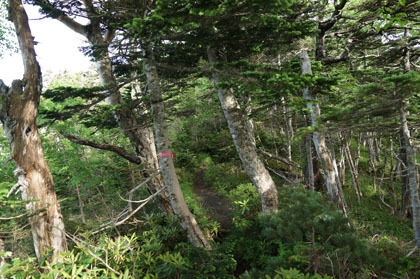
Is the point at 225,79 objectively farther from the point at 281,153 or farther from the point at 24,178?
the point at 281,153

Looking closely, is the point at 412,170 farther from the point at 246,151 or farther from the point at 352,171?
the point at 352,171

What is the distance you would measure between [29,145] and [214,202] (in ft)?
28.0

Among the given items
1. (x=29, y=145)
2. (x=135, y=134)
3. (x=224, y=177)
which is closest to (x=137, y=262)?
(x=29, y=145)

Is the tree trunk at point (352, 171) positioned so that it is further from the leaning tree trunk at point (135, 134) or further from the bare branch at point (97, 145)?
the bare branch at point (97, 145)

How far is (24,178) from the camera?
162 inches

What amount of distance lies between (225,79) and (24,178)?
4568mm

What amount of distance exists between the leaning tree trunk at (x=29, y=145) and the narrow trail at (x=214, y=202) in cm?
516

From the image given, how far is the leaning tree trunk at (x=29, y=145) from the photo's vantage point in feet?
13.5

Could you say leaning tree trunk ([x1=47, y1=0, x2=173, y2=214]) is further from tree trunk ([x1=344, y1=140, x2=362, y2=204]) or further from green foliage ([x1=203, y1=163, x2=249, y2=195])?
tree trunk ([x1=344, y1=140, x2=362, y2=204])

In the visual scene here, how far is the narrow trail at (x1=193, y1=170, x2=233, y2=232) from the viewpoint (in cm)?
877

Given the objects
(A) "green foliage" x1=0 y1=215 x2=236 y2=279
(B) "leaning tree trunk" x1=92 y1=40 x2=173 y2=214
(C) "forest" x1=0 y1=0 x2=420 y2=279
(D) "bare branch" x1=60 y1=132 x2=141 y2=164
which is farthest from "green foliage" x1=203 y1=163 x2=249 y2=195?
(A) "green foliage" x1=0 y1=215 x2=236 y2=279

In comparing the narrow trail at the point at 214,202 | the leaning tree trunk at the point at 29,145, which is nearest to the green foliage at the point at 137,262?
the leaning tree trunk at the point at 29,145

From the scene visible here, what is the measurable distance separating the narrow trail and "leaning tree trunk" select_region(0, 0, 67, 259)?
16.9 ft

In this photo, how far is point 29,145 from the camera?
4.21 meters
